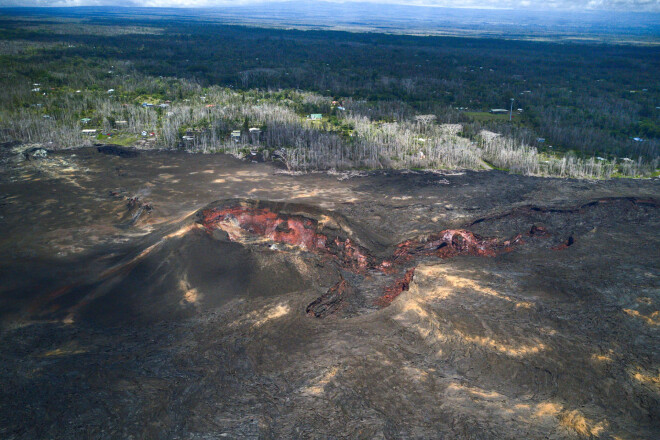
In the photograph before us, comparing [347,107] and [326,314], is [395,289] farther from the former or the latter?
[347,107]

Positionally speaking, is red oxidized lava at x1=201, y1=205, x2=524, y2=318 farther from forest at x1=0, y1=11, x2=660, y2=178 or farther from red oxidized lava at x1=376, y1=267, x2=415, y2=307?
forest at x1=0, y1=11, x2=660, y2=178

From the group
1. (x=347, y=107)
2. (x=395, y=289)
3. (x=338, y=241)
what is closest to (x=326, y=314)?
(x=395, y=289)

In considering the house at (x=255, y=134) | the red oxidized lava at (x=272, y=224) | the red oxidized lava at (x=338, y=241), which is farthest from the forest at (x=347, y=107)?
the red oxidized lava at (x=338, y=241)

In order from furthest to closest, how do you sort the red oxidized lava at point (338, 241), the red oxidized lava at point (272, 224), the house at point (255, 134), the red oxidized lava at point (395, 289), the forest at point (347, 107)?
the house at point (255, 134)
the forest at point (347, 107)
the red oxidized lava at point (272, 224)
the red oxidized lava at point (338, 241)
the red oxidized lava at point (395, 289)

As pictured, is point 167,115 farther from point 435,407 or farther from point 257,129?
point 435,407

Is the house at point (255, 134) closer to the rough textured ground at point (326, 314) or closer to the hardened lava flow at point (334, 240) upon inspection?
the rough textured ground at point (326, 314)

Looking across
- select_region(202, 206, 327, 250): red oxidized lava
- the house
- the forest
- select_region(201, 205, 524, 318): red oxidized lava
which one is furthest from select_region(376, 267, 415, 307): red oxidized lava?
the house
